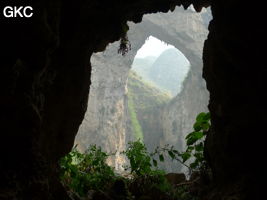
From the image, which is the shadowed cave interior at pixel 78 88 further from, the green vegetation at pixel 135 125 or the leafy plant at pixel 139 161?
the green vegetation at pixel 135 125

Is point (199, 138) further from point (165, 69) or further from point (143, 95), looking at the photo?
point (165, 69)

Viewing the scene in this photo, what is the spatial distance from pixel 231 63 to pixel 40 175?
327 cm

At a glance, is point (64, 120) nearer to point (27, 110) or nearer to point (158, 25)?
point (27, 110)

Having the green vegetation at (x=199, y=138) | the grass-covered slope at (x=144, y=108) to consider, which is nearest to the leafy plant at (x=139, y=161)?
the green vegetation at (x=199, y=138)

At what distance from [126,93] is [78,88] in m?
30.6

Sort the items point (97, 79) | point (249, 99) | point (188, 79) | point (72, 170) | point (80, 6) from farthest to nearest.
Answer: point (188, 79) → point (97, 79) → point (72, 170) → point (80, 6) → point (249, 99)

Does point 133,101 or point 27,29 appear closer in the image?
point 27,29

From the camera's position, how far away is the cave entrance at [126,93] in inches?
1225

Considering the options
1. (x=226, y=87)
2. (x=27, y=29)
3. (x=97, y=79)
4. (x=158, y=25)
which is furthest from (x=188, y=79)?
(x=27, y=29)

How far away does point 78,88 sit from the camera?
16.4 ft

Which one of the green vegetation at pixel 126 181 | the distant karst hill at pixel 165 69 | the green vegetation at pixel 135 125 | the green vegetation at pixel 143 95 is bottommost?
the green vegetation at pixel 126 181

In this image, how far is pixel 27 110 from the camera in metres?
2.98

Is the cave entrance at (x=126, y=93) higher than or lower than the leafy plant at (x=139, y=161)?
higher

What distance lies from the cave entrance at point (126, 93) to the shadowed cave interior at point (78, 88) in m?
24.8
